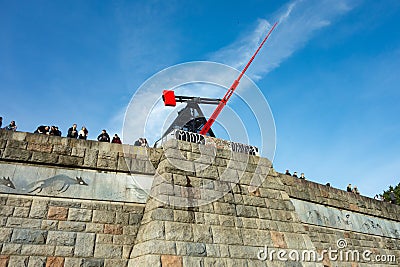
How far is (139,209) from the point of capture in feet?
24.6

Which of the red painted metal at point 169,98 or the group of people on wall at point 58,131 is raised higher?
the red painted metal at point 169,98

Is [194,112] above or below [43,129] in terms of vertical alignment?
above

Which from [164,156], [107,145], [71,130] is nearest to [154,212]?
[164,156]

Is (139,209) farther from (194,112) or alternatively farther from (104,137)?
(194,112)

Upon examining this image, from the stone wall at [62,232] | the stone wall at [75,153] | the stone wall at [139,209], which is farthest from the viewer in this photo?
the stone wall at [75,153]

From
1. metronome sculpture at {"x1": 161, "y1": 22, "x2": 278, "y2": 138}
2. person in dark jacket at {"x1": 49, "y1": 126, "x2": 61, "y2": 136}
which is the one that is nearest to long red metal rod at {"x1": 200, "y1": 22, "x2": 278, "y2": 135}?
metronome sculpture at {"x1": 161, "y1": 22, "x2": 278, "y2": 138}

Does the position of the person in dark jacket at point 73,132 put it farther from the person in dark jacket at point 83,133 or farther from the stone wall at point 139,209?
the stone wall at point 139,209

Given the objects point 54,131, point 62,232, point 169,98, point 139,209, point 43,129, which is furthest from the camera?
point 169,98

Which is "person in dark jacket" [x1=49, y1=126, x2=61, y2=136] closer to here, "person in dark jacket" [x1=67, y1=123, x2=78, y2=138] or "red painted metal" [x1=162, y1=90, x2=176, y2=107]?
"person in dark jacket" [x1=67, y1=123, x2=78, y2=138]

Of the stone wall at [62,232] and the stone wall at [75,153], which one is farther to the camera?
the stone wall at [75,153]

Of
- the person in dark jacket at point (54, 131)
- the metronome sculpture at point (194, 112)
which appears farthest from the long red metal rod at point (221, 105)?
the person in dark jacket at point (54, 131)

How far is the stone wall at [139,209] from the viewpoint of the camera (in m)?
6.33

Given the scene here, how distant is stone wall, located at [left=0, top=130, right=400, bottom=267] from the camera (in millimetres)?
6328

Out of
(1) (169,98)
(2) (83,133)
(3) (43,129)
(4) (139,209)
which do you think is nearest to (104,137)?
(2) (83,133)
